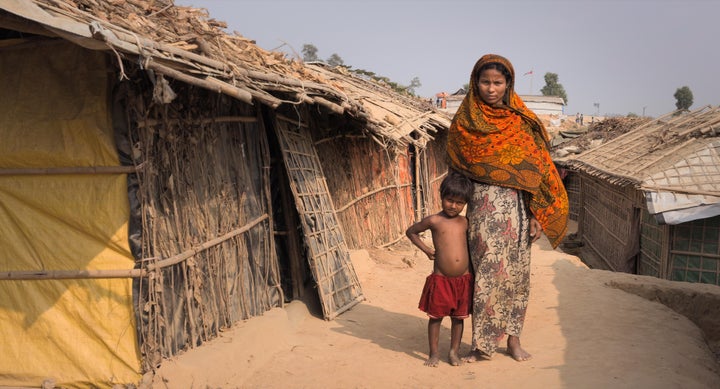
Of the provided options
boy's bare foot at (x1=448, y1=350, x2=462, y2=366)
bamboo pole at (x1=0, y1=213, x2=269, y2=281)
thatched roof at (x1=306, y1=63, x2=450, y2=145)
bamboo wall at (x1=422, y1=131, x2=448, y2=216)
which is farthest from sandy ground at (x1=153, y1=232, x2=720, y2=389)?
bamboo wall at (x1=422, y1=131, x2=448, y2=216)

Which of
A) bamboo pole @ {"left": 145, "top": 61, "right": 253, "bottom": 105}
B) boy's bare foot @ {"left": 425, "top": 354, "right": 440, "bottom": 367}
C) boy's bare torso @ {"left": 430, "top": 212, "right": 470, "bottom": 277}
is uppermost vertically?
bamboo pole @ {"left": 145, "top": 61, "right": 253, "bottom": 105}

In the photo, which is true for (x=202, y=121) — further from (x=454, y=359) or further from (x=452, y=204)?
(x=454, y=359)

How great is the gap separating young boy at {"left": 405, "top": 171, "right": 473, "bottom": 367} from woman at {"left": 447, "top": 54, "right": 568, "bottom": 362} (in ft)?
0.23

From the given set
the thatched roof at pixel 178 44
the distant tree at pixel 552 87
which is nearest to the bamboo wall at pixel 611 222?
the thatched roof at pixel 178 44

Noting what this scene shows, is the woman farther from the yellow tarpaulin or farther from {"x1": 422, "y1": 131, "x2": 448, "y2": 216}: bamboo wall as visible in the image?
{"x1": 422, "y1": 131, "x2": 448, "y2": 216}: bamboo wall

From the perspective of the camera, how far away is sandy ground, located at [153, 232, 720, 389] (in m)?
3.93

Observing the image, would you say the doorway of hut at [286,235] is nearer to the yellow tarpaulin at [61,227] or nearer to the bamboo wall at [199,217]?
the bamboo wall at [199,217]

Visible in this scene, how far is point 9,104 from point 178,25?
4.26 ft

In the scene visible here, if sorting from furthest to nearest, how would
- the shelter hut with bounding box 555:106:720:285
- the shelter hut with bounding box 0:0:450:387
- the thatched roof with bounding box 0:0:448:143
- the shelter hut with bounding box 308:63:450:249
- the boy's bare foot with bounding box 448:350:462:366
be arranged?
the shelter hut with bounding box 555:106:720:285 → the shelter hut with bounding box 308:63:450:249 → the boy's bare foot with bounding box 448:350:462:366 → the shelter hut with bounding box 0:0:450:387 → the thatched roof with bounding box 0:0:448:143

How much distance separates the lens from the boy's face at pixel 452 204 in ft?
13.2

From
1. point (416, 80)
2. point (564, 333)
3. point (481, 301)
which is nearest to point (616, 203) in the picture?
point (564, 333)

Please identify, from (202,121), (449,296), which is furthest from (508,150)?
(202,121)

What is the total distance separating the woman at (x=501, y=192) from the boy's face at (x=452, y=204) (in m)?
0.11

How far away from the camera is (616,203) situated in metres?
11.5
